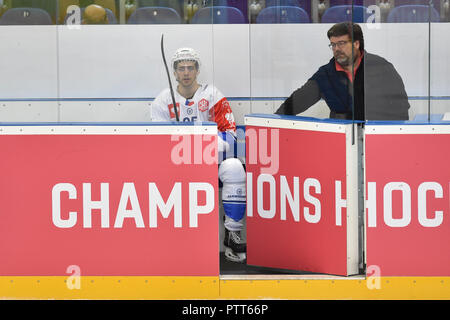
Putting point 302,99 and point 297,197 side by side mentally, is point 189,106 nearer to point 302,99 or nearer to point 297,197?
point 302,99

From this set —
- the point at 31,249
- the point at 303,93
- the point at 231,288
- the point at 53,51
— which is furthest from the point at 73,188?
the point at 303,93

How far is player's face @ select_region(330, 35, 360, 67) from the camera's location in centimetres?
364

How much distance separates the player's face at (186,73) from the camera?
3627mm

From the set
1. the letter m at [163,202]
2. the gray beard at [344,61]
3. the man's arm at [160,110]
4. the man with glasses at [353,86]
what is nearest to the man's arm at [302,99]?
the man with glasses at [353,86]

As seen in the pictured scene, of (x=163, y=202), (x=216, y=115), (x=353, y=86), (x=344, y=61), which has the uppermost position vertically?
(x=344, y=61)

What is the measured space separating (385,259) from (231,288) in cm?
72

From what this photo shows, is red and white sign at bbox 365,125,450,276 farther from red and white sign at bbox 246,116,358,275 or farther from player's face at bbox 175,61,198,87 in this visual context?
player's face at bbox 175,61,198,87

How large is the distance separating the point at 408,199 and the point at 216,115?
1.16 meters

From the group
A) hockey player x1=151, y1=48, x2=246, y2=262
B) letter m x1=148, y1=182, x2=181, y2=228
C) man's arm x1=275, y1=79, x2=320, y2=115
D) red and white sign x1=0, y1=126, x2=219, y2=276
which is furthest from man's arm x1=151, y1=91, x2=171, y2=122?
man's arm x1=275, y1=79, x2=320, y2=115

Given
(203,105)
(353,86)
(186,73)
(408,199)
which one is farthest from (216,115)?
(408,199)

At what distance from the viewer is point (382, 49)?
357 centimetres

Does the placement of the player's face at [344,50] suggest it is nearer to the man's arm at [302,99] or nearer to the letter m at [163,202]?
the man's arm at [302,99]

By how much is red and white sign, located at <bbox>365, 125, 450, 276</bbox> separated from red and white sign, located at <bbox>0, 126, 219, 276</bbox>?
28.9 inches

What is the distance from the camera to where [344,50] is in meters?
3.69
